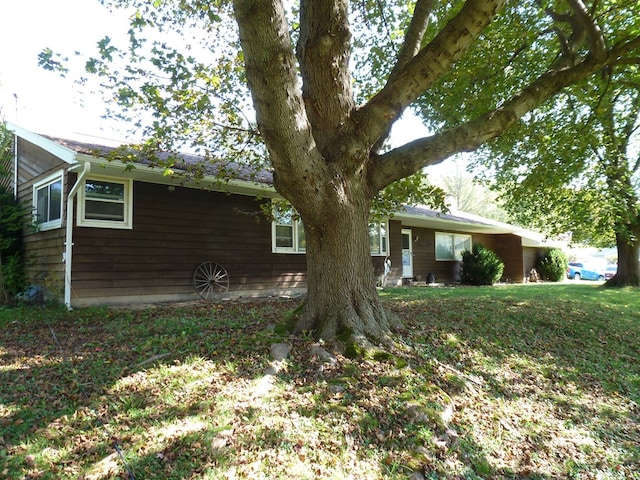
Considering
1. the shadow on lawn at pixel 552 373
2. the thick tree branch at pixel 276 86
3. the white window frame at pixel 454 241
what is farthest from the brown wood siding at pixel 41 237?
the white window frame at pixel 454 241

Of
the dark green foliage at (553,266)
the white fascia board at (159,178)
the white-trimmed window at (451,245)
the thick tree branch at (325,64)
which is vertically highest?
the thick tree branch at (325,64)

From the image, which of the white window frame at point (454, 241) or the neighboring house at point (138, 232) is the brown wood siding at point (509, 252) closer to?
the white window frame at point (454, 241)

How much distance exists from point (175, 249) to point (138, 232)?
3.02ft

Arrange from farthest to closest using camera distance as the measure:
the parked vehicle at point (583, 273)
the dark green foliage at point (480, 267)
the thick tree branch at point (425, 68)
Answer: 1. the parked vehicle at point (583, 273)
2. the dark green foliage at point (480, 267)
3. the thick tree branch at point (425, 68)

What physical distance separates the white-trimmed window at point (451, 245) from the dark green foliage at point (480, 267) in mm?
1377

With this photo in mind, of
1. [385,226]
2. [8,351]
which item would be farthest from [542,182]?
[8,351]

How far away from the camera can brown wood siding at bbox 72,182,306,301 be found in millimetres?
8227

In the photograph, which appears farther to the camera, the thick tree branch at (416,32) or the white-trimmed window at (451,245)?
the white-trimmed window at (451,245)

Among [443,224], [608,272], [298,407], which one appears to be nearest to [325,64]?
[298,407]

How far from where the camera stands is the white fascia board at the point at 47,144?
7311 mm

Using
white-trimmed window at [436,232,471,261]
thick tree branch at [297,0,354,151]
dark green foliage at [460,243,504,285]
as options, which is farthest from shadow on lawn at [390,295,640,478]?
white-trimmed window at [436,232,471,261]

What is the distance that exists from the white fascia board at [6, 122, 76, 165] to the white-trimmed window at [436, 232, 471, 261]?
14901 millimetres

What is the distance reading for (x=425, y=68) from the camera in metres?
4.65

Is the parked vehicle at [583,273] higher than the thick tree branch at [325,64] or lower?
lower
